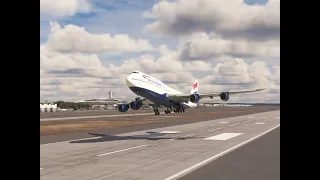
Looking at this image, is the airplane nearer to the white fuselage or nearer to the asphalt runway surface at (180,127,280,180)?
the white fuselage

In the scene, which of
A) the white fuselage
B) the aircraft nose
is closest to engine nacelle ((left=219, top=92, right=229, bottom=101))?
the white fuselage

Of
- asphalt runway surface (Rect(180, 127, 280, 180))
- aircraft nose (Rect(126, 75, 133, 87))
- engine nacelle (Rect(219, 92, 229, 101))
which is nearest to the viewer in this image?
asphalt runway surface (Rect(180, 127, 280, 180))

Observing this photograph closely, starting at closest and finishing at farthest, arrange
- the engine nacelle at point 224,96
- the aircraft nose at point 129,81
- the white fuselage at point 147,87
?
the engine nacelle at point 224,96, the aircraft nose at point 129,81, the white fuselage at point 147,87

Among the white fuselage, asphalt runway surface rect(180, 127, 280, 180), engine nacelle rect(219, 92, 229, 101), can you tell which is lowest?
asphalt runway surface rect(180, 127, 280, 180)

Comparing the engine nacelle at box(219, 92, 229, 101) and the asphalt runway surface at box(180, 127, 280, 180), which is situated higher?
the engine nacelle at box(219, 92, 229, 101)

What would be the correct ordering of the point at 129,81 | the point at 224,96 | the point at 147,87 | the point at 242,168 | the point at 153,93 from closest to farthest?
the point at 242,168 → the point at 224,96 → the point at 129,81 → the point at 147,87 → the point at 153,93

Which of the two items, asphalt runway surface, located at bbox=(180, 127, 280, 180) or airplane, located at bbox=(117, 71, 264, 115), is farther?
airplane, located at bbox=(117, 71, 264, 115)

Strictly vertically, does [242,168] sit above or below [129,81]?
below

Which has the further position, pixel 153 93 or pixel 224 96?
pixel 153 93

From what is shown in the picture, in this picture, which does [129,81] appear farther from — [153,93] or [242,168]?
[242,168]

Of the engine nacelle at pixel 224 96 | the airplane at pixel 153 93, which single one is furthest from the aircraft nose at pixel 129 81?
the engine nacelle at pixel 224 96

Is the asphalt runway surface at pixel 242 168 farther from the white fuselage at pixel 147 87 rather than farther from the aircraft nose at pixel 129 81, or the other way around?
the aircraft nose at pixel 129 81

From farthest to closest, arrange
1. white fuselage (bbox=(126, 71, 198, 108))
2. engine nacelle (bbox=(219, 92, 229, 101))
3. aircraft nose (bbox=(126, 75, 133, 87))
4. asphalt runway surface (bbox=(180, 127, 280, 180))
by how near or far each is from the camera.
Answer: white fuselage (bbox=(126, 71, 198, 108)) < aircraft nose (bbox=(126, 75, 133, 87)) < engine nacelle (bbox=(219, 92, 229, 101)) < asphalt runway surface (bbox=(180, 127, 280, 180))

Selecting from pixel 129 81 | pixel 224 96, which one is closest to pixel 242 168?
pixel 224 96
